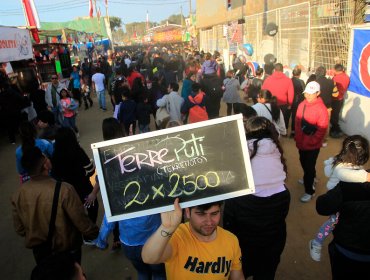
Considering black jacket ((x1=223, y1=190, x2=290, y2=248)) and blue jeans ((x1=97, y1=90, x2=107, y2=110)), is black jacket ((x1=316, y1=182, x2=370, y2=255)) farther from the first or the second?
blue jeans ((x1=97, y1=90, x2=107, y2=110))

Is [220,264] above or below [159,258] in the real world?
below

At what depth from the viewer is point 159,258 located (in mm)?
1808

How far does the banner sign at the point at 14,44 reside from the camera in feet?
30.7

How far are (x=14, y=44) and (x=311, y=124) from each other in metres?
9.99

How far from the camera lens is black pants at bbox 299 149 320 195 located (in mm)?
4754

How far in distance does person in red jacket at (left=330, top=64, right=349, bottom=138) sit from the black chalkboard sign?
6.57 meters

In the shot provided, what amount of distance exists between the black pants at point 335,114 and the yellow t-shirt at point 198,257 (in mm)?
6784

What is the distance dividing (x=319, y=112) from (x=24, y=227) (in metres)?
3.95

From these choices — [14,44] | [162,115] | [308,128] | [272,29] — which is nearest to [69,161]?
[162,115]

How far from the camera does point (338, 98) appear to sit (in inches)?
298

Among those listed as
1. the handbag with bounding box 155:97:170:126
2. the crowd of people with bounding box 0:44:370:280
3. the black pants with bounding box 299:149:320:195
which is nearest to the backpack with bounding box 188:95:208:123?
the handbag with bounding box 155:97:170:126

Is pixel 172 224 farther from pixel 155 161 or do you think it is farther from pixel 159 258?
pixel 155 161

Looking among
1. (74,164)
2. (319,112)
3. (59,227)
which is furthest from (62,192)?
(319,112)

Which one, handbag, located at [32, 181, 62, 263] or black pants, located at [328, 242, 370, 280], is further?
handbag, located at [32, 181, 62, 263]
